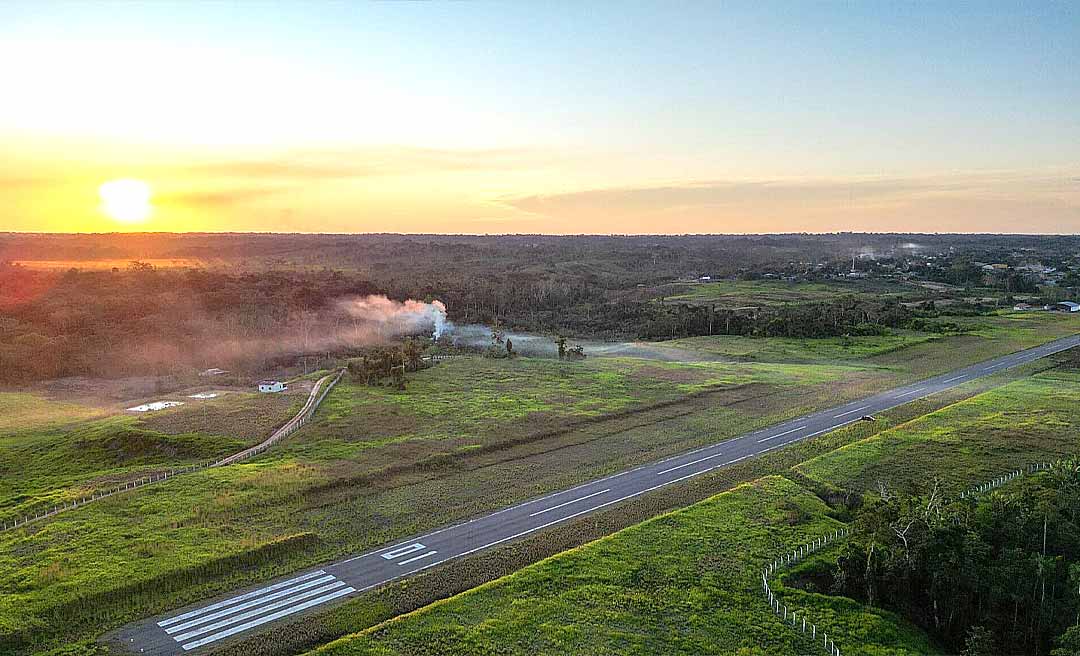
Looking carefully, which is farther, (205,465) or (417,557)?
(205,465)

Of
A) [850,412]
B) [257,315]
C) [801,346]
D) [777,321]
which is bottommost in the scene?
[850,412]

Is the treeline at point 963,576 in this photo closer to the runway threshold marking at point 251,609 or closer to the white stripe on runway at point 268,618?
the white stripe on runway at point 268,618

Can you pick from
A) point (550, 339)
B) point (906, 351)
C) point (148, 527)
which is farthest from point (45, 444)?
point (906, 351)

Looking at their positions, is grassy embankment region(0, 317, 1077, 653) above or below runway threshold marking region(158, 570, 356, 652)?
above

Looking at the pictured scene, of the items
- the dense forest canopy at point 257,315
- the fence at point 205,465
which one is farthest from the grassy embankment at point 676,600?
the dense forest canopy at point 257,315

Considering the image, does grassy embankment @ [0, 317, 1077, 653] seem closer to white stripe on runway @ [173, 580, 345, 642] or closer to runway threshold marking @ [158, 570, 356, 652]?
runway threshold marking @ [158, 570, 356, 652]

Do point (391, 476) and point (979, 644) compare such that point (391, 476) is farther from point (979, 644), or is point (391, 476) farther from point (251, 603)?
point (979, 644)

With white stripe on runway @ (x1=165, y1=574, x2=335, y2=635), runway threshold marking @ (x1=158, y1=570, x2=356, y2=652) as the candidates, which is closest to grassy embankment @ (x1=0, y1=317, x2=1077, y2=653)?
runway threshold marking @ (x1=158, y1=570, x2=356, y2=652)

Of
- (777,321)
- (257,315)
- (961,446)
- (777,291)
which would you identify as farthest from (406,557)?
(777,291)
